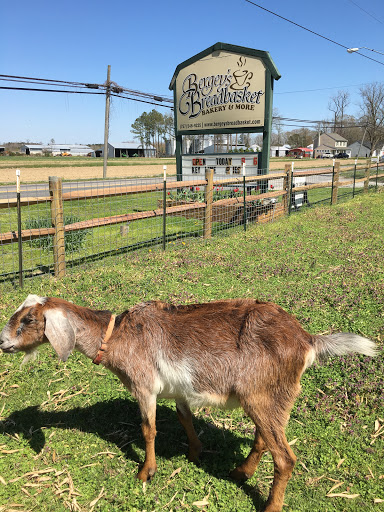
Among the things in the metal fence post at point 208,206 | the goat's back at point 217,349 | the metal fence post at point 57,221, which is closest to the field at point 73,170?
the metal fence post at point 208,206

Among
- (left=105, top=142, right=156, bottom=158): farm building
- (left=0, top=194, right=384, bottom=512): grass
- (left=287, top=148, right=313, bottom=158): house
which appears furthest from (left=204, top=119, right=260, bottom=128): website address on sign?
(left=287, top=148, right=313, bottom=158): house

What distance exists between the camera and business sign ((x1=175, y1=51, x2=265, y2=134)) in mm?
Result: 11594

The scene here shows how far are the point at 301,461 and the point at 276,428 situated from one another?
0.72 m

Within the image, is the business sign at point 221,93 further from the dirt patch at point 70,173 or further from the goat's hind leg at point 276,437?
the dirt patch at point 70,173

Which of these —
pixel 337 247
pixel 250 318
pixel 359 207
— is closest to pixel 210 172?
pixel 337 247

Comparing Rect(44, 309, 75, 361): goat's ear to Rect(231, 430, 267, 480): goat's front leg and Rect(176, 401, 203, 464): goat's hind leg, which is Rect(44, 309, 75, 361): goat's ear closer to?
Rect(176, 401, 203, 464): goat's hind leg

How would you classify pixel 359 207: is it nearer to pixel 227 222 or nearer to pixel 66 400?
pixel 227 222

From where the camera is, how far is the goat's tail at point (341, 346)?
2.31 meters

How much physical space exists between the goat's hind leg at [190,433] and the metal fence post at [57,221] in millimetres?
4037

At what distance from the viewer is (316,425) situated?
3.04 metres

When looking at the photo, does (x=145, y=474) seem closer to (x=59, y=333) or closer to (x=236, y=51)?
(x=59, y=333)

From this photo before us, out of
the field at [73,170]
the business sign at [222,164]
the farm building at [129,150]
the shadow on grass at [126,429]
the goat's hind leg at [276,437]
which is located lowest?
the shadow on grass at [126,429]

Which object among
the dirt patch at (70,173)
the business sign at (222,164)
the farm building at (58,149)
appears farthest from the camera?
the farm building at (58,149)

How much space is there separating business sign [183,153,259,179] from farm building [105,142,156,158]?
8025 cm
